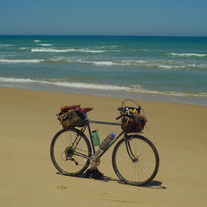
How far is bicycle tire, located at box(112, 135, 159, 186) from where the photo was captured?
354cm

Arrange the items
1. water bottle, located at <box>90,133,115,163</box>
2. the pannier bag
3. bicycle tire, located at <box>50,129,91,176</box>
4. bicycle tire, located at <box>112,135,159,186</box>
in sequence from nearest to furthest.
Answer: the pannier bag
bicycle tire, located at <box>112,135,159,186</box>
water bottle, located at <box>90,133,115,163</box>
bicycle tire, located at <box>50,129,91,176</box>

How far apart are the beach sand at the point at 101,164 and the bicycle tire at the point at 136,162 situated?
0.14 meters

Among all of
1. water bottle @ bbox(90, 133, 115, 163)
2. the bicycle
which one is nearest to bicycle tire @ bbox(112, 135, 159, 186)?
the bicycle

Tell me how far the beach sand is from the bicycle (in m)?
0.15

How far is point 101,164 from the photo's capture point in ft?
14.7

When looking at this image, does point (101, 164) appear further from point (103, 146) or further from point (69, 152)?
point (103, 146)

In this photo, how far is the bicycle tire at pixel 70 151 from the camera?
12.7ft

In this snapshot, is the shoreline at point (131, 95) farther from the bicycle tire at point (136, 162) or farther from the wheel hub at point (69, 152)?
the wheel hub at point (69, 152)

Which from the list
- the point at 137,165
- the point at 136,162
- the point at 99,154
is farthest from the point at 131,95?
the point at 99,154

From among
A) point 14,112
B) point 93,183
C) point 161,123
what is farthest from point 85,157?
point 14,112

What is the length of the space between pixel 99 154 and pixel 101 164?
77 cm

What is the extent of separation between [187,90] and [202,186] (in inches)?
346

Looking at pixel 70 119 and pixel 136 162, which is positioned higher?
pixel 70 119

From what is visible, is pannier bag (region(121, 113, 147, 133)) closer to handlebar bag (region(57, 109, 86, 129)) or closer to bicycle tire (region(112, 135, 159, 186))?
bicycle tire (region(112, 135, 159, 186))
